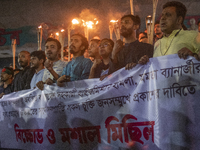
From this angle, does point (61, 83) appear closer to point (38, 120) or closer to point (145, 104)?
point (38, 120)

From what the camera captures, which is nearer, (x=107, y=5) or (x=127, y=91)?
(x=127, y=91)

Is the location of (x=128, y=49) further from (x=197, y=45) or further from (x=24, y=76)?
(x=24, y=76)

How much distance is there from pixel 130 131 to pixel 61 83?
1.34 m

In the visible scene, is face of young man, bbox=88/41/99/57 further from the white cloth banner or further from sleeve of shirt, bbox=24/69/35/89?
sleeve of shirt, bbox=24/69/35/89

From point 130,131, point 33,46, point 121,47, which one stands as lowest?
point 130,131

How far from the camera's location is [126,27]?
10.6ft

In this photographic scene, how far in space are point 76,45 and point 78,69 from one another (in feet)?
1.58

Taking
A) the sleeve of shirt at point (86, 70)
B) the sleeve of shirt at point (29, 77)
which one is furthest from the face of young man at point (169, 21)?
the sleeve of shirt at point (29, 77)

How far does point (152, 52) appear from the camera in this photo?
9.91ft

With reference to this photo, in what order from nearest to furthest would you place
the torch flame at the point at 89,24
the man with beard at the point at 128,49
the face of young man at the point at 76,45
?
1. the man with beard at the point at 128,49
2. the face of young man at the point at 76,45
3. the torch flame at the point at 89,24

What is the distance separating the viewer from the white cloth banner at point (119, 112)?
2289mm

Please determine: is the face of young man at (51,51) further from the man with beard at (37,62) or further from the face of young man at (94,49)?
the face of young man at (94,49)

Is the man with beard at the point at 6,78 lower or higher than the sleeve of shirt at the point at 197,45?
lower

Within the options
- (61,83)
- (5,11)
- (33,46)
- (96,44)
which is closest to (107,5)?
(33,46)
